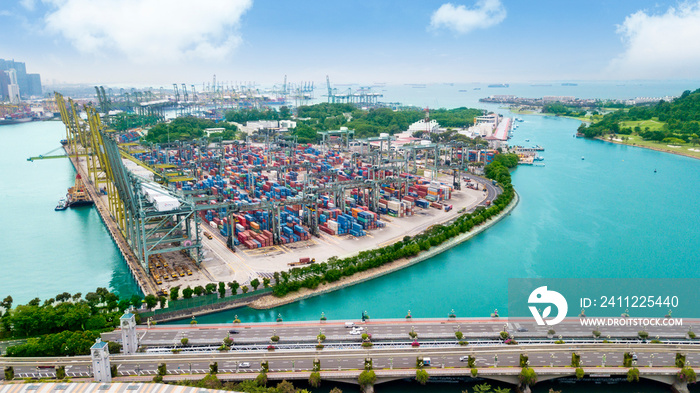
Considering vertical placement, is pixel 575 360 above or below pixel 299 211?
below

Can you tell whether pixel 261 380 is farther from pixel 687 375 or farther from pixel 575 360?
pixel 687 375

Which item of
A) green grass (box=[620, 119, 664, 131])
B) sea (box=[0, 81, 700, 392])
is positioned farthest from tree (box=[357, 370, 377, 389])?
green grass (box=[620, 119, 664, 131])

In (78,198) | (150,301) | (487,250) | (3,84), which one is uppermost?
(3,84)

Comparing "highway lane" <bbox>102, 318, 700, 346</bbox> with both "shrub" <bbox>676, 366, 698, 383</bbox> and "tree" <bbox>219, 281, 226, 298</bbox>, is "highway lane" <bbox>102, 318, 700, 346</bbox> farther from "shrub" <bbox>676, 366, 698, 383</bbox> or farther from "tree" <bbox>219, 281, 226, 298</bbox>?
"shrub" <bbox>676, 366, 698, 383</bbox>

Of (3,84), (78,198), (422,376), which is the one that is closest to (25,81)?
(3,84)

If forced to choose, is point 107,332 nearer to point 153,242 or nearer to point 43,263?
point 153,242

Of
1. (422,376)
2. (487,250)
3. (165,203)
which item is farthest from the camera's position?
→ (487,250)
